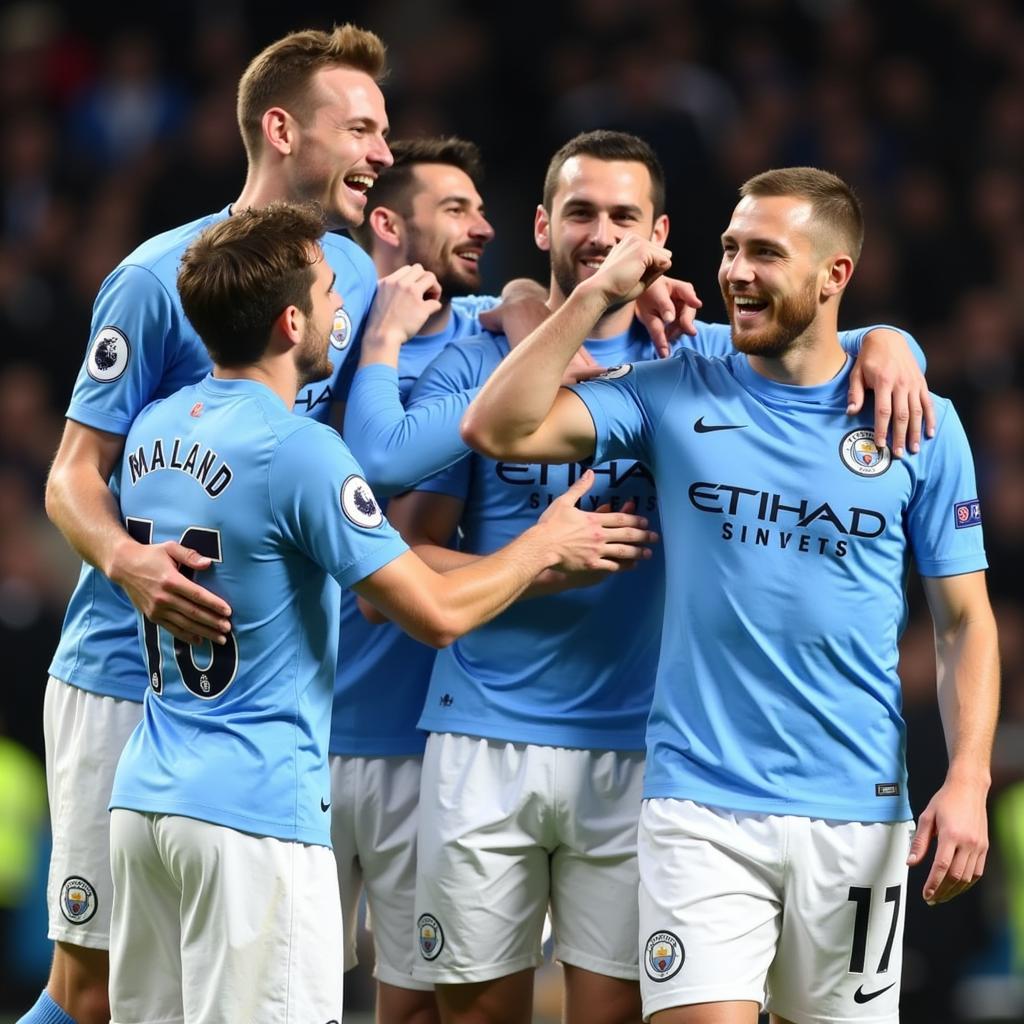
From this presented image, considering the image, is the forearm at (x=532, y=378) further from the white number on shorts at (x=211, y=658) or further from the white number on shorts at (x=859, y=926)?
the white number on shorts at (x=859, y=926)

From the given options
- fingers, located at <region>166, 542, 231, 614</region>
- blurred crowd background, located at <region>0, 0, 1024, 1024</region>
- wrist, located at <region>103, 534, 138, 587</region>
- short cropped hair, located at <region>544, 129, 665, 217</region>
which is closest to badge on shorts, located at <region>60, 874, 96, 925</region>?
wrist, located at <region>103, 534, 138, 587</region>

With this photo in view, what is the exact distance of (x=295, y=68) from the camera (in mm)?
4953

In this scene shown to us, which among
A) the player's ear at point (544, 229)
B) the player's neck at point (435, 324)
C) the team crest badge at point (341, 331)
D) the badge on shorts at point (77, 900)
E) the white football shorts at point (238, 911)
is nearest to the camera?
the white football shorts at point (238, 911)

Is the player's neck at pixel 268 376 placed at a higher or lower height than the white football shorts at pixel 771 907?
higher

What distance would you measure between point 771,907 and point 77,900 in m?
1.66

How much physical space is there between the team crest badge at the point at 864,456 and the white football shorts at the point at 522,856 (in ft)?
3.07

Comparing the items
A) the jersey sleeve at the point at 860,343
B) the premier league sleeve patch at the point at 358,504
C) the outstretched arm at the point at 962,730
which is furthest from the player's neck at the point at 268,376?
the outstretched arm at the point at 962,730

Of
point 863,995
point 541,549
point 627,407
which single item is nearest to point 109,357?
point 541,549

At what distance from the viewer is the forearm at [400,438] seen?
458 centimetres

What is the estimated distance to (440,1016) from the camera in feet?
16.2

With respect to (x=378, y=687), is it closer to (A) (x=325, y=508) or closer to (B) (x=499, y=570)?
(B) (x=499, y=570)

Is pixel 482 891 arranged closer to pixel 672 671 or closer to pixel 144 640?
pixel 672 671

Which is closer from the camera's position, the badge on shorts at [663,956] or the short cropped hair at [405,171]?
the badge on shorts at [663,956]

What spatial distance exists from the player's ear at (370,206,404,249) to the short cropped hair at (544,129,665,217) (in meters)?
0.52
